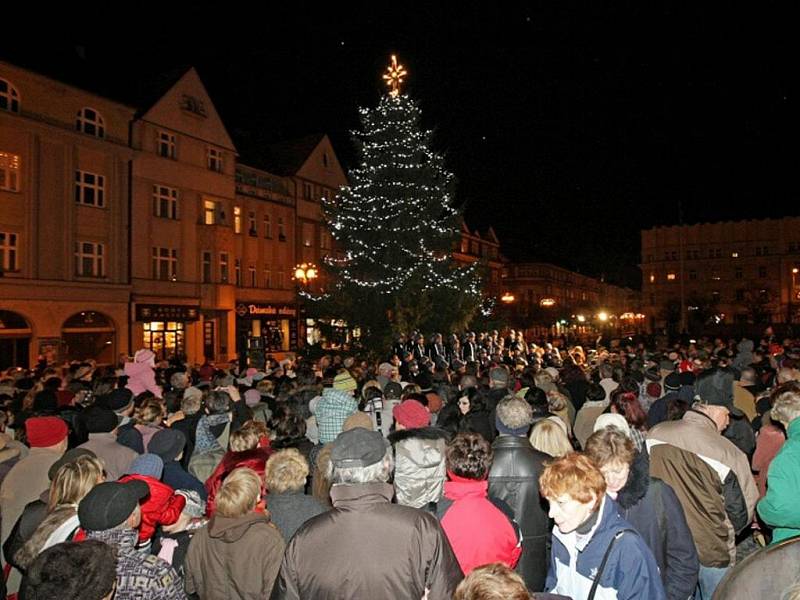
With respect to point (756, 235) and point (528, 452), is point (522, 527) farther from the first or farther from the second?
point (756, 235)

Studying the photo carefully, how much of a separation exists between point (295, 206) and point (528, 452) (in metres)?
38.0

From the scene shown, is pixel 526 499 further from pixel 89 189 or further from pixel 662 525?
pixel 89 189

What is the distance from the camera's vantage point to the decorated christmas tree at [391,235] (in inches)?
1071

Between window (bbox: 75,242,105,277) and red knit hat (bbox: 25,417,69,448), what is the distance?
79.2ft

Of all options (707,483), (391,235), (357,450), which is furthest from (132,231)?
(707,483)

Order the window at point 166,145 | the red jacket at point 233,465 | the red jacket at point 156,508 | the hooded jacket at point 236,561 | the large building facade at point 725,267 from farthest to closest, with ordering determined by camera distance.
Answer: the large building facade at point 725,267, the window at point 166,145, the red jacket at point 233,465, the red jacket at point 156,508, the hooded jacket at point 236,561

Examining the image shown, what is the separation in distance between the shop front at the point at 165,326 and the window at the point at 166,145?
780cm

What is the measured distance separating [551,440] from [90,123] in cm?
2879

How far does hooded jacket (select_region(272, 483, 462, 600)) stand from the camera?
2.83 m

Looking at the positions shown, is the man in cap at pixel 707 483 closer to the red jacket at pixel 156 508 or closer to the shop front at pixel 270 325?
the red jacket at pixel 156 508

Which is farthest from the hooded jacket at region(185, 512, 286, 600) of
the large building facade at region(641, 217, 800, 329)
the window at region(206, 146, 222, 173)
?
Answer: the large building facade at region(641, 217, 800, 329)

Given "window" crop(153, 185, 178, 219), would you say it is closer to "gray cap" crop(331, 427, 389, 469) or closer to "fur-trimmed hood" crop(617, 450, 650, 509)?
"gray cap" crop(331, 427, 389, 469)

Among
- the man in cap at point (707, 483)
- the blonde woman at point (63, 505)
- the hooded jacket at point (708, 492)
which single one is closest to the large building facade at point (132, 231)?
the blonde woman at point (63, 505)

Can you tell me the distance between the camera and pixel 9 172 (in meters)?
24.4
